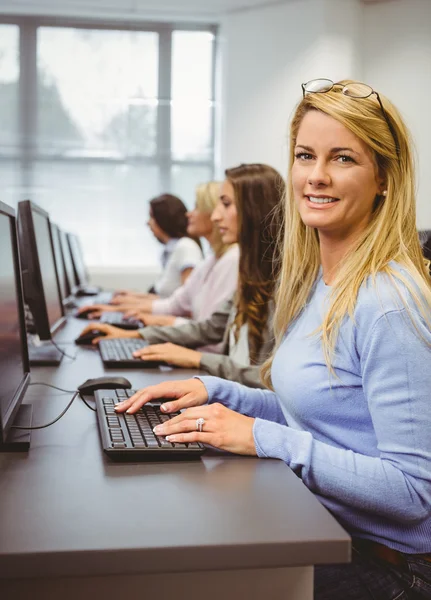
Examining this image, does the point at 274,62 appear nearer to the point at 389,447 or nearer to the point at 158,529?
the point at 389,447

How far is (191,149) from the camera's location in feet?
20.6

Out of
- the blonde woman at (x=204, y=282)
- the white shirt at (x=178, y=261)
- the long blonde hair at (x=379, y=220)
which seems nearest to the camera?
the long blonde hair at (x=379, y=220)

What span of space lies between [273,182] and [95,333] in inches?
29.5

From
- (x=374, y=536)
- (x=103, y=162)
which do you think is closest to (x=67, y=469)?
(x=374, y=536)

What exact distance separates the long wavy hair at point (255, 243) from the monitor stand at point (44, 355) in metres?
0.54

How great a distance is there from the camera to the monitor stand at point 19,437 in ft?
3.49

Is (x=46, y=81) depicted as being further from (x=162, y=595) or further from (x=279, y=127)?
(x=162, y=595)

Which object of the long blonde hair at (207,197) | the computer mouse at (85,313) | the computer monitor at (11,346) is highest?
the long blonde hair at (207,197)

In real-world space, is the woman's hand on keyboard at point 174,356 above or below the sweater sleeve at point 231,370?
above

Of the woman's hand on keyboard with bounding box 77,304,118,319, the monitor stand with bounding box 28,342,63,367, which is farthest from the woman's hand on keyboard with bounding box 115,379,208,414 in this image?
the woman's hand on keyboard with bounding box 77,304,118,319

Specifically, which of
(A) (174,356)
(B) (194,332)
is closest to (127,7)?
(B) (194,332)

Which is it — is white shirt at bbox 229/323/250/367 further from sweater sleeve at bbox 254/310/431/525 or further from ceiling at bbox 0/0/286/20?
ceiling at bbox 0/0/286/20

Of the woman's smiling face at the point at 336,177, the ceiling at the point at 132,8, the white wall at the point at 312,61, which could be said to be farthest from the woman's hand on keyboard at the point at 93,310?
the ceiling at the point at 132,8

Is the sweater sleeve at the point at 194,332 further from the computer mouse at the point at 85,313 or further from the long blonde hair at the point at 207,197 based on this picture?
the long blonde hair at the point at 207,197
